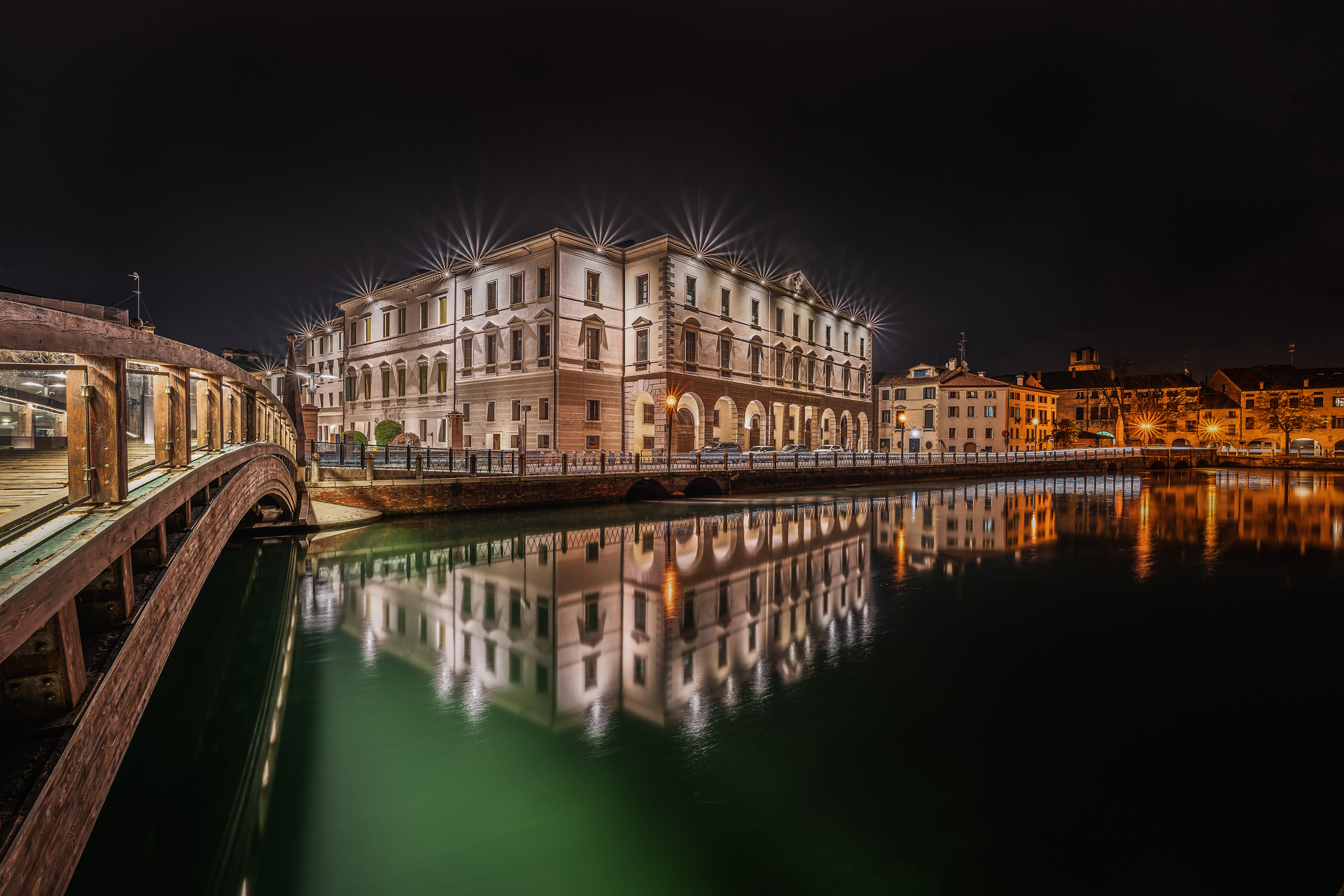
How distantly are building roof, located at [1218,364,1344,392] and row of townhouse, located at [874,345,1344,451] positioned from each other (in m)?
0.12

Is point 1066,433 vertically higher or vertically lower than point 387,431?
higher

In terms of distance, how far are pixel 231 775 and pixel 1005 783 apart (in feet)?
20.1

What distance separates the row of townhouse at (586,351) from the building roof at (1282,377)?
6665 centimetres

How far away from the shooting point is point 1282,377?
2975 inches

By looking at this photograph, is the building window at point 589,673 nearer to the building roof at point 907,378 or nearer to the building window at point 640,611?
the building window at point 640,611

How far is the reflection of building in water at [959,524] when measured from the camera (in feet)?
50.2

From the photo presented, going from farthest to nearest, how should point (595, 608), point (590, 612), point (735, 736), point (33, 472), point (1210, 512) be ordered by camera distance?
1. point (1210, 512)
2. point (595, 608)
3. point (590, 612)
4. point (735, 736)
5. point (33, 472)

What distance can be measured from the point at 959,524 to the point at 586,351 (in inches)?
871

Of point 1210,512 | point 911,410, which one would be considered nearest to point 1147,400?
point 911,410

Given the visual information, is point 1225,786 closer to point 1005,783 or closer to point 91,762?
point 1005,783

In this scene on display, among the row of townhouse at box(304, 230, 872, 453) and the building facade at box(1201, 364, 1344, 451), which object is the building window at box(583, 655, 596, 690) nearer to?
the row of townhouse at box(304, 230, 872, 453)

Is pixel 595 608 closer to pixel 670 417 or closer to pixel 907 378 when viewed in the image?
pixel 670 417

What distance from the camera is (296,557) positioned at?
542 inches

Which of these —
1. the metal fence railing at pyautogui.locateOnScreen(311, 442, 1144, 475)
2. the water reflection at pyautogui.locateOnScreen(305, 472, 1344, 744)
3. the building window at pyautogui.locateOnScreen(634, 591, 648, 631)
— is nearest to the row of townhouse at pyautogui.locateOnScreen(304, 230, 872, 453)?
the metal fence railing at pyautogui.locateOnScreen(311, 442, 1144, 475)
